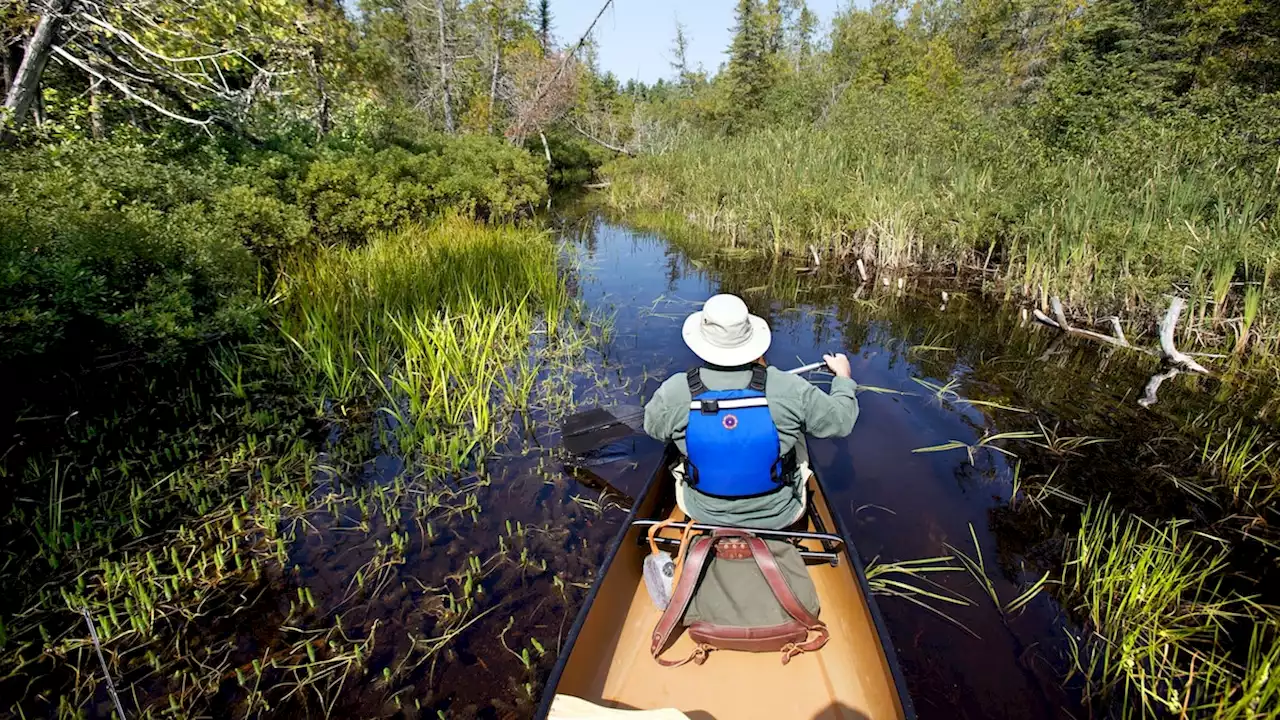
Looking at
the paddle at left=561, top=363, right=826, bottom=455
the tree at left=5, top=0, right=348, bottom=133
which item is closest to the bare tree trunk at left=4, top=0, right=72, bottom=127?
the tree at left=5, top=0, right=348, bottom=133

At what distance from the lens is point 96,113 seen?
643cm

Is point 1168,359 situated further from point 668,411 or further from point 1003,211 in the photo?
point 668,411

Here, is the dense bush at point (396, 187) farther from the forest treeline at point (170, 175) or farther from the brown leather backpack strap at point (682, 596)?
the brown leather backpack strap at point (682, 596)

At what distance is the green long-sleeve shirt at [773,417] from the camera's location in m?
2.57

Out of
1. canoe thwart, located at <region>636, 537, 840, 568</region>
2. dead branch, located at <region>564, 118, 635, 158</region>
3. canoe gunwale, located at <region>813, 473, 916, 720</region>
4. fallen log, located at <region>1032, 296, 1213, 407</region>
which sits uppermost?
dead branch, located at <region>564, 118, 635, 158</region>

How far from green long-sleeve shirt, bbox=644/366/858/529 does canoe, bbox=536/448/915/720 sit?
22 cm

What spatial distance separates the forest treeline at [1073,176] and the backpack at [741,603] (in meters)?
5.56

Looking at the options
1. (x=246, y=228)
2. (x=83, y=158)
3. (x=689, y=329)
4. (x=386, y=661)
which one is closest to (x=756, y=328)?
(x=689, y=329)

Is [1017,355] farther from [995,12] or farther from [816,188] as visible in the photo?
[995,12]

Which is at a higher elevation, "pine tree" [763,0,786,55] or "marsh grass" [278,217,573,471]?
"pine tree" [763,0,786,55]

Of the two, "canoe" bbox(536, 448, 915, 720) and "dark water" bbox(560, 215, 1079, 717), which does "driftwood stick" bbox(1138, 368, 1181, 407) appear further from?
"canoe" bbox(536, 448, 915, 720)

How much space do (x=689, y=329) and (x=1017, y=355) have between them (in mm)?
5392

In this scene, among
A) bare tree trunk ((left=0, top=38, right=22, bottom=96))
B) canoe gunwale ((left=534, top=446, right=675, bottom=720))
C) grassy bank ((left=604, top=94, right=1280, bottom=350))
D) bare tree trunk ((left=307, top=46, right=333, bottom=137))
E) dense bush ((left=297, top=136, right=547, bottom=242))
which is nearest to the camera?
canoe gunwale ((left=534, top=446, right=675, bottom=720))

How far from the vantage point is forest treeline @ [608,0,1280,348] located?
5938mm
